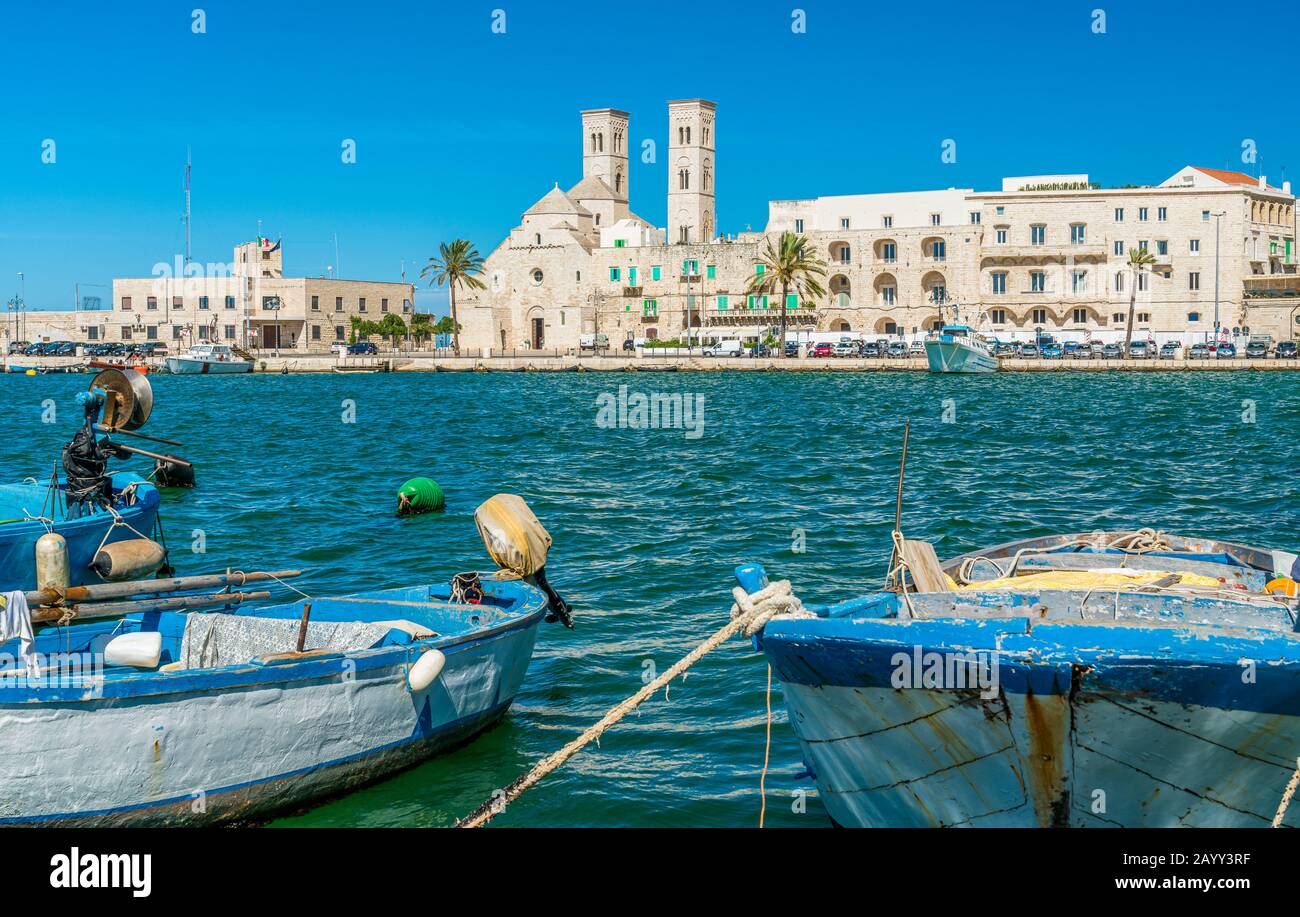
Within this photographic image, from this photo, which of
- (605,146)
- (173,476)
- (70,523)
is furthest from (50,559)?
(605,146)

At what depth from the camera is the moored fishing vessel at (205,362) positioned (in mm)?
101062

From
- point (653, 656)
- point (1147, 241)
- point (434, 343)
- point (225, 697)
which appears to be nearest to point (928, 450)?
point (653, 656)

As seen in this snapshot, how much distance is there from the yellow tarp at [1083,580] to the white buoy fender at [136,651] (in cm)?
585

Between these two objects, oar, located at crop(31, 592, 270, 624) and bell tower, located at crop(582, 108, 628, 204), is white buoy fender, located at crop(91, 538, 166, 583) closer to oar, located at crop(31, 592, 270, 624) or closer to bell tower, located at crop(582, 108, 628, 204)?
oar, located at crop(31, 592, 270, 624)

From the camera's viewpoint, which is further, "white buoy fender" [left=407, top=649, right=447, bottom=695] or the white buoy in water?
the white buoy in water

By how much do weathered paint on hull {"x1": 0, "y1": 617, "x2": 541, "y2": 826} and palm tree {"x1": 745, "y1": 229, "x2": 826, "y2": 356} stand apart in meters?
86.2

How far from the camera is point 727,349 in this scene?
97.5 meters

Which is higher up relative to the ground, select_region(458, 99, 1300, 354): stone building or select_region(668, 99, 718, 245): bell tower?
select_region(668, 99, 718, 245): bell tower

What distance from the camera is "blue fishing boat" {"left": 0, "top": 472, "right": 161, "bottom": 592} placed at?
15219 millimetres

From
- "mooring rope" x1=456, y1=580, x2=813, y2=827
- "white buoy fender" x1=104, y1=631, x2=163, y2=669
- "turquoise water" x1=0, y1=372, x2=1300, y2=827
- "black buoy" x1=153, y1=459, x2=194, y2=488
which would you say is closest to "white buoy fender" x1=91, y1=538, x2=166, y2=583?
"turquoise water" x1=0, y1=372, x2=1300, y2=827

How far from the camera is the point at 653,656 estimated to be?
13938 millimetres

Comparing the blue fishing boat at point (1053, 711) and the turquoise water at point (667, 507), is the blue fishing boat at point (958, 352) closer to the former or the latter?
the turquoise water at point (667, 507)

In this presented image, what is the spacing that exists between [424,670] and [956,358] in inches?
3034
